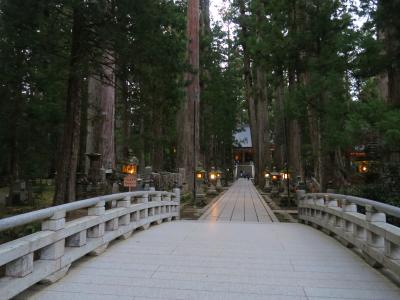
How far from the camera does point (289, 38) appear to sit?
591 inches

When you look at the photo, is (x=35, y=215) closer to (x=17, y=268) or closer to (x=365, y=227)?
(x=17, y=268)

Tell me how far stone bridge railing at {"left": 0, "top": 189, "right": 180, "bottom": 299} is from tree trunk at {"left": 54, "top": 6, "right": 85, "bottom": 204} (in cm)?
240

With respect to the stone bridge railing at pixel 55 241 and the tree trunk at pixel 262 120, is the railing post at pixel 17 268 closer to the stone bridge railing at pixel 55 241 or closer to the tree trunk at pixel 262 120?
the stone bridge railing at pixel 55 241

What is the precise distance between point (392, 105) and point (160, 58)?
6.04 m

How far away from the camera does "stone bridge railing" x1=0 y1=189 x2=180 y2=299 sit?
3.88 m

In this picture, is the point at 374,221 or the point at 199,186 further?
the point at 199,186

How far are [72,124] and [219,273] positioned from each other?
6165mm

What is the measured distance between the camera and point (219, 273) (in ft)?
17.1

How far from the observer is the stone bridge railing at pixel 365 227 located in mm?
4957

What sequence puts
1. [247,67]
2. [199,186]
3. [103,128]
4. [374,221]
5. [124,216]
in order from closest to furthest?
[374,221] → [124,216] → [103,128] → [199,186] → [247,67]

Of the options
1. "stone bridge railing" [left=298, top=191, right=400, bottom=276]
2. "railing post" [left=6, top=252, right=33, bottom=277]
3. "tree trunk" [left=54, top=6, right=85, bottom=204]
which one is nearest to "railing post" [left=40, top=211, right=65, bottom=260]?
"railing post" [left=6, top=252, right=33, bottom=277]

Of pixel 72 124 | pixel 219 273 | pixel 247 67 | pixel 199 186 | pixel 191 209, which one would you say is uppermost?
pixel 247 67

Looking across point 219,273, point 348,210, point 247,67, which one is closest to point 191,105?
point 348,210

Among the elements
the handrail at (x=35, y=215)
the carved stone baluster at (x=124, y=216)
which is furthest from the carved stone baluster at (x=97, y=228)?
the carved stone baluster at (x=124, y=216)
